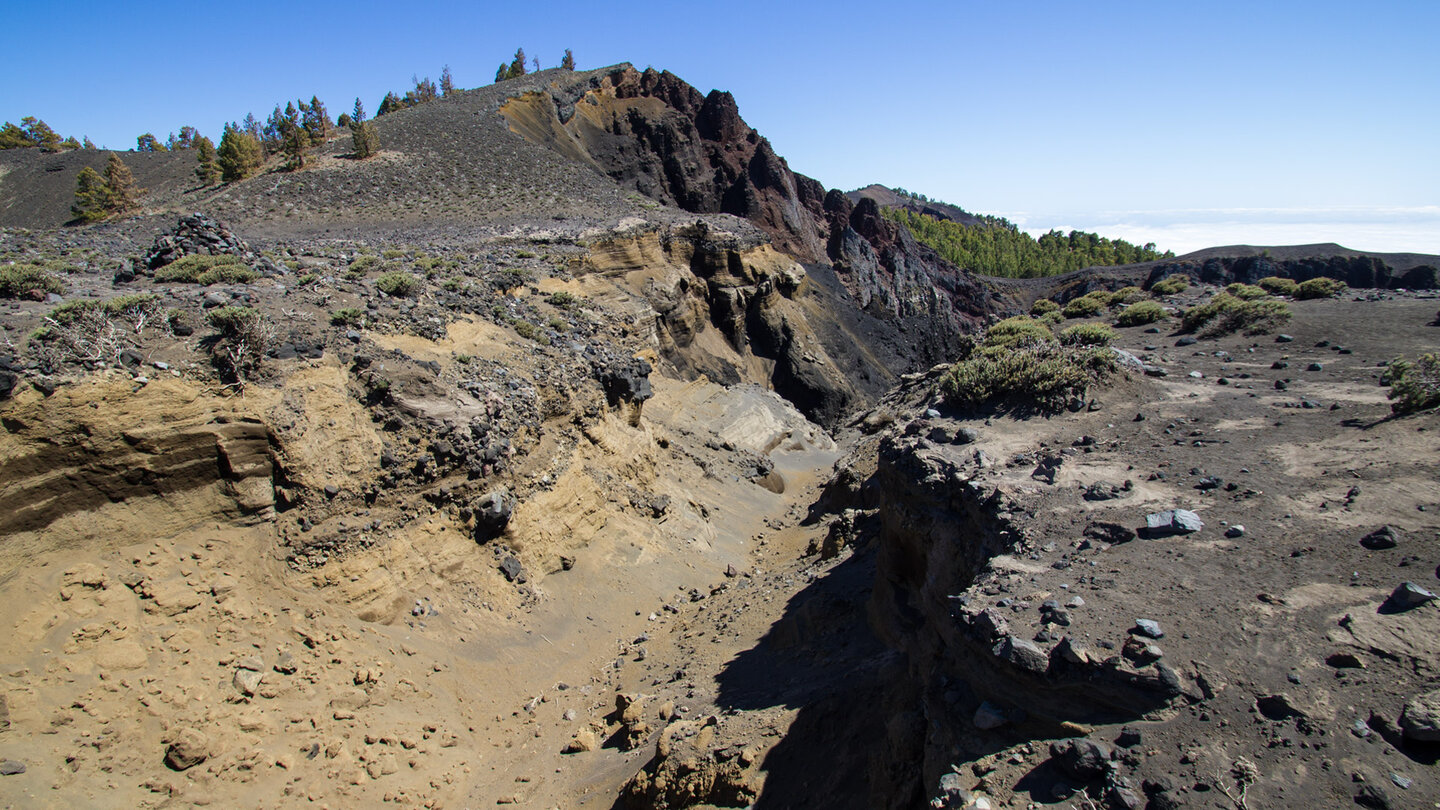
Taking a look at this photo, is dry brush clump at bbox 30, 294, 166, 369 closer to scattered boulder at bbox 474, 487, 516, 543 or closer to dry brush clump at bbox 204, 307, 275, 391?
dry brush clump at bbox 204, 307, 275, 391

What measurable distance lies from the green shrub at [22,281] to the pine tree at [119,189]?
31.6 metres

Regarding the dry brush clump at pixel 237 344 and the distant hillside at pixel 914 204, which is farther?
the distant hillside at pixel 914 204

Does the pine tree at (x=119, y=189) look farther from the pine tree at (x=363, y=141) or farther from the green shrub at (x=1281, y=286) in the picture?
the green shrub at (x=1281, y=286)

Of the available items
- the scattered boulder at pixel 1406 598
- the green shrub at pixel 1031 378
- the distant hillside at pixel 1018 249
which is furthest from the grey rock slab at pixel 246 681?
the distant hillside at pixel 1018 249

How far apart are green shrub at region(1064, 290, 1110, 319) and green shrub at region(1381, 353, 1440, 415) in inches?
597

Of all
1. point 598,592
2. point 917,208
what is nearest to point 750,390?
point 598,592

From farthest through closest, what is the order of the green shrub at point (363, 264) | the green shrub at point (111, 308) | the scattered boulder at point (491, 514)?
the green shrub at point (363, 264), the scattered boulder at point (491, 514), the green shrub at point (111, 308)

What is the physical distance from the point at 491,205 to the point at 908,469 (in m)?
33.4

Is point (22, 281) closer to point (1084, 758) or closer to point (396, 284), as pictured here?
point (396, 284)

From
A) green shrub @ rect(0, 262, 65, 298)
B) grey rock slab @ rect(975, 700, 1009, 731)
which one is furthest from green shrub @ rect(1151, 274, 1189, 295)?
green shrub @ rect(0, 262, 65, 298)

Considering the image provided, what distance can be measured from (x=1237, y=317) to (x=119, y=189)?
157 feet

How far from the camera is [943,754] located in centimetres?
482

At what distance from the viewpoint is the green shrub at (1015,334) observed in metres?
15.0

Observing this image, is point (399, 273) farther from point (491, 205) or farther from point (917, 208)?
point (917, 208)
